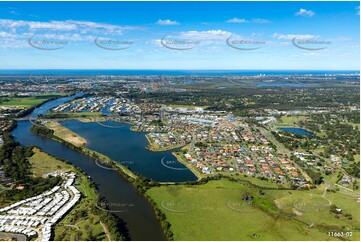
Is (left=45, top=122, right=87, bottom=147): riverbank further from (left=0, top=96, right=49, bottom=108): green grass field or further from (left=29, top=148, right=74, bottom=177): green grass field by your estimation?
(left=0, top=96, right=49, bottom=108): green grass field

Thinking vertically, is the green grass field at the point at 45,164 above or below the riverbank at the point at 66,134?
below

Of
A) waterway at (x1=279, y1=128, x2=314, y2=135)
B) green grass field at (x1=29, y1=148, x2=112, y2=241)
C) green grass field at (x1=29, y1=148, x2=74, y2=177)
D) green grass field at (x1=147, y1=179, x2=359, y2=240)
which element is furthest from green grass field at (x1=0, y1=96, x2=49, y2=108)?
green grass field at (x1=147, y1=179, x2=359, y2=240)

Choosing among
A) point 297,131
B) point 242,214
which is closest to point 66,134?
point 242,214

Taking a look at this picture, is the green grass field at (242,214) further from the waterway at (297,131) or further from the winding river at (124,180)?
the waterway at (297,131)

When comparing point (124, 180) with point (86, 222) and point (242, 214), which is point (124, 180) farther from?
point (242, 214)

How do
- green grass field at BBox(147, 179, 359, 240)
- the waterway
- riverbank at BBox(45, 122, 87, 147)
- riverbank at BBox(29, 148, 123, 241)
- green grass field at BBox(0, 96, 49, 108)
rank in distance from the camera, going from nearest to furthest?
riverbank at BBox(29, 148, 123, 241), green grass field at BBox(147, 179, 359, 240), riverbank at BBox(45, 122, 87, 147), the waterway, green grass field at BBox(0, 96, 49, 108)

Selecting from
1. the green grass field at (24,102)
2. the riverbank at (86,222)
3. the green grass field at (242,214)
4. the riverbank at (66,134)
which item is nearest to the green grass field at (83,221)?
the riverbank at (86,222)
